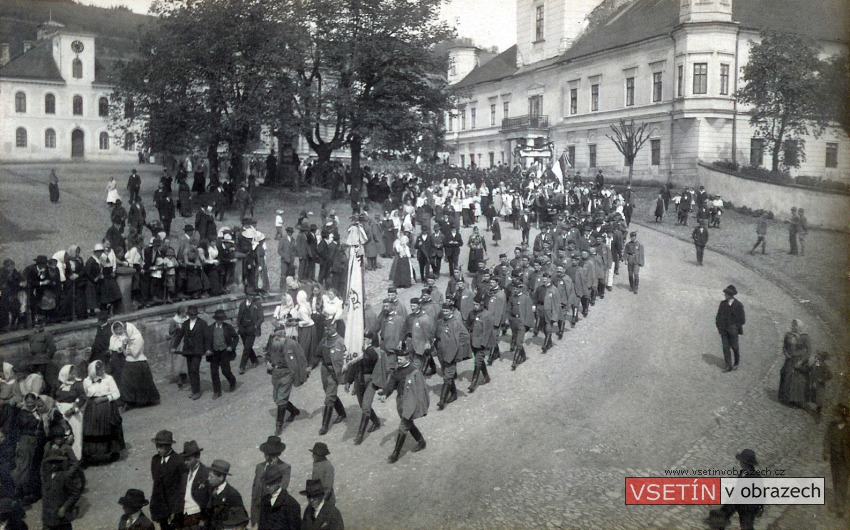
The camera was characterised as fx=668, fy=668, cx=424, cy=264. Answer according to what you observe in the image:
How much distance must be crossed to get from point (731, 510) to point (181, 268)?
40.2 feet

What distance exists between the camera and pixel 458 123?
53125 millimetres

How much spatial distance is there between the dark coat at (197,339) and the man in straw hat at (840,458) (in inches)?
379

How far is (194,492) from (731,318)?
9712 millimetres

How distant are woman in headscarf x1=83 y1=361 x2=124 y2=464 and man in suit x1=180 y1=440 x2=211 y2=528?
2.99m

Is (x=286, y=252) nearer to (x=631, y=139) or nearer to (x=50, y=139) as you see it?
(x=50, y=139)

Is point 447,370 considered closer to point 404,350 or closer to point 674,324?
point 404,350

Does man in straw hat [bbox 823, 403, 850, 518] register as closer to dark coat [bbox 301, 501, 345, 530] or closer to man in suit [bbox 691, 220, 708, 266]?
dark coat [bbox 301, 501, 345, 530]

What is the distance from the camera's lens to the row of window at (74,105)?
2438 cm

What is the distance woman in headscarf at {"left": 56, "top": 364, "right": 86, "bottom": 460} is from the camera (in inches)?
372

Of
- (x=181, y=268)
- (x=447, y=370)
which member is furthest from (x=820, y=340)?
(x=181, y=268)

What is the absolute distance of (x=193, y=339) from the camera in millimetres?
11977

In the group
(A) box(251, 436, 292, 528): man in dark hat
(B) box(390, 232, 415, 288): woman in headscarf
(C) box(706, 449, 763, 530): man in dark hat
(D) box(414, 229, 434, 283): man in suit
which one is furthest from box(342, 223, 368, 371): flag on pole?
(D) box(414, 229, 434, 283): man in suit

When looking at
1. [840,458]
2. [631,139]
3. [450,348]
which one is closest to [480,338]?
[450,348]

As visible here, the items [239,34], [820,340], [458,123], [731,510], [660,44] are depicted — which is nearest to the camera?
[731,510]
